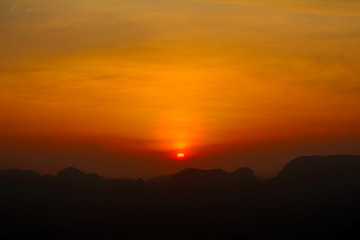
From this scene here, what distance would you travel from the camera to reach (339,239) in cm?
17250

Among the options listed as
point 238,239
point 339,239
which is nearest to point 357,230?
point 339,239

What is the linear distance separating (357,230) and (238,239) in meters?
38.1

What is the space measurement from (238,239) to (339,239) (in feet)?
105

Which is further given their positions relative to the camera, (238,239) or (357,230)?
(238,239)

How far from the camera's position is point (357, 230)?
167250 millimetres

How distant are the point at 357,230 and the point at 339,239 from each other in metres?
7.59

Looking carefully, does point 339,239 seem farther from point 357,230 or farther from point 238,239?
point 238,239
